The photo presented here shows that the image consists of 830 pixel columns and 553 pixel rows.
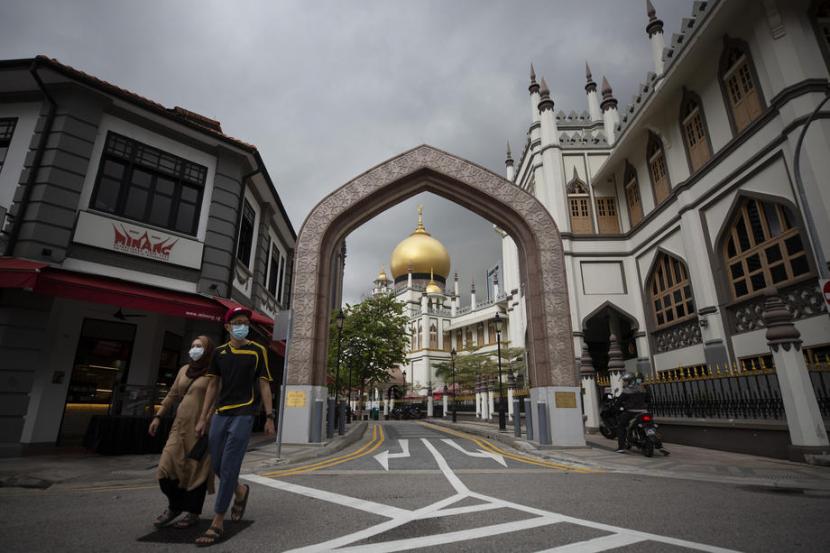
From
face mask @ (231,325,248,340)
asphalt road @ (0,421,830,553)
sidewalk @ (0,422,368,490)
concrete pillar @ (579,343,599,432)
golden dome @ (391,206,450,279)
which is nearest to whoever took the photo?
asphalt road @ (0,421,830,553)

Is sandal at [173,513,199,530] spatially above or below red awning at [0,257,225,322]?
below

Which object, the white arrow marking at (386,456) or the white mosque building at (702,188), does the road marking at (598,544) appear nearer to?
the white arrow marking at (386,456)

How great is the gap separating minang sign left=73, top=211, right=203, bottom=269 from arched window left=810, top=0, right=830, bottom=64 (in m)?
17.5

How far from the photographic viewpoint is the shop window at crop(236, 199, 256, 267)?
1320cm

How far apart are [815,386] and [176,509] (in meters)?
11.3

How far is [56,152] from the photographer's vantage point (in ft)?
31.3

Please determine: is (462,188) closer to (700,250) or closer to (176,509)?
(700,250)

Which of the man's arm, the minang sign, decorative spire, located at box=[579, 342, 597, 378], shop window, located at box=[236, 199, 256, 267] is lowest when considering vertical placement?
the man's arm

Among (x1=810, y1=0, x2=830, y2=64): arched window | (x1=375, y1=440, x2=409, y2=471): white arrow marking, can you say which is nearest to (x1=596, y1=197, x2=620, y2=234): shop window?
(x1=810, y1=0, x2=830, y2=64): arched window

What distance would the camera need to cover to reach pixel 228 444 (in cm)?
353

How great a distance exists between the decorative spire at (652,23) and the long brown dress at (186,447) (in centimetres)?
2225

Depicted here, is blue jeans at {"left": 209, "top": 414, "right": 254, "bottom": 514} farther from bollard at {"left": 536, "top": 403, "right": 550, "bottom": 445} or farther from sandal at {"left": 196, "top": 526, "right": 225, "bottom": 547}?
bollard at {"left": 536, "top": 403, "right": 550, "bottom": 445}

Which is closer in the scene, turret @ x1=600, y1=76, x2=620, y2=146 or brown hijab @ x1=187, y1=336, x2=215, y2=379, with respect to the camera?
brown hijab @ x1=187, y1=336, x2=215, y2=379

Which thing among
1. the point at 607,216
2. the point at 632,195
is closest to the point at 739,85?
the point at 632,195
